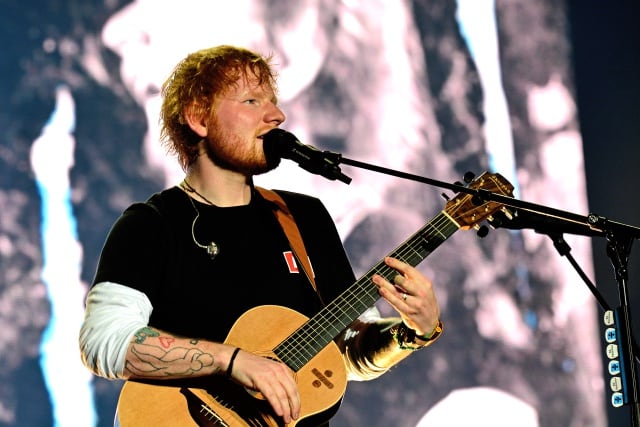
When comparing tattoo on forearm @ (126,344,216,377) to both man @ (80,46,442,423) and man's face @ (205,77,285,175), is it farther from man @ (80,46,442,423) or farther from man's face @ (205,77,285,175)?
man's face @ (205,77,285,175)

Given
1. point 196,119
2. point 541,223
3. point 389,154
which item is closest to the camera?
point 541,223

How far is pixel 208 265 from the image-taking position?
7.80ft

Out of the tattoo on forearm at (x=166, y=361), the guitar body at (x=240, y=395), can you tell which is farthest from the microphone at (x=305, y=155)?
the tattoo on forearm at (x=166, y=361)

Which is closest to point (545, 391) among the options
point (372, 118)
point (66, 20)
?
point (372, 118)

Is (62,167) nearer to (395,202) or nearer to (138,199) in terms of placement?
(138,199)

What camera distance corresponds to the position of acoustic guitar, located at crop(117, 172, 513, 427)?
212cm

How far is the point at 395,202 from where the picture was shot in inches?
155

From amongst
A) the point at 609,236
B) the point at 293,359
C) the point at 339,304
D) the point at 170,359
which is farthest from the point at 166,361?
the point at 609,236

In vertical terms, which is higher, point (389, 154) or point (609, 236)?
point (389, 154)

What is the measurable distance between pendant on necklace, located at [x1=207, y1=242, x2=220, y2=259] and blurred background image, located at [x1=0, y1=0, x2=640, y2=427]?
107 cm

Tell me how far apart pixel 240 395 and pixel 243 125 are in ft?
2.78

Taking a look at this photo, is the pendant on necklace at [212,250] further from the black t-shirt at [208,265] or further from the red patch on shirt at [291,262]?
Answer: the red patch on shirt at [291,262]

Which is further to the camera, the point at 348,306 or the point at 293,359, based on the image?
the point at 348,306

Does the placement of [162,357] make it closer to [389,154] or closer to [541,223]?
[541,223]
